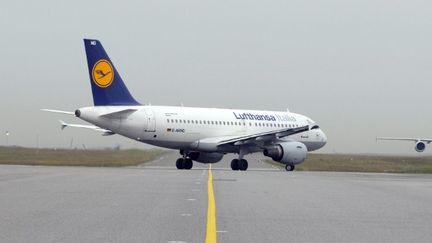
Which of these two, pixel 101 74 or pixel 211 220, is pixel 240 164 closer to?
pixel 101 74

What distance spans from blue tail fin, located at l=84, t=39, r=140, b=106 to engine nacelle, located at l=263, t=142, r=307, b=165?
7867 mm

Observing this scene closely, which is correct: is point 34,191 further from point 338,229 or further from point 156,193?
point 338,229

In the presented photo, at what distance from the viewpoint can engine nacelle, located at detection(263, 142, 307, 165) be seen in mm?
42875

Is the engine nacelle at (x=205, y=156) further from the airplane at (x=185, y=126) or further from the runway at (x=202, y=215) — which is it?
the runway at (x=202, y=215)

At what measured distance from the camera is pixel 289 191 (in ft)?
71.1

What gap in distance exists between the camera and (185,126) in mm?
43312

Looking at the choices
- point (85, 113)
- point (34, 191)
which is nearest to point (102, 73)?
point (85, 113)

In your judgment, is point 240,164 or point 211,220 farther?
point 240,164

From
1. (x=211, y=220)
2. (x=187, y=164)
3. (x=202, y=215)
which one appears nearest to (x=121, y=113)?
(x=187, y=164)

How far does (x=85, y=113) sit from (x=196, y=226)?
96.0ft

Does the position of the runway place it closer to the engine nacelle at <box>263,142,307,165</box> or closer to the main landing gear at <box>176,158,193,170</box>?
the engine nacelle at <box>263,142,307,165</box>

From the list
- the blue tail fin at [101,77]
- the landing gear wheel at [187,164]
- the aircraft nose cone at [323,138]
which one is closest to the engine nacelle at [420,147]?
the aircraft nose cone at [323,138]

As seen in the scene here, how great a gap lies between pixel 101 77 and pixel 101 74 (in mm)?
141

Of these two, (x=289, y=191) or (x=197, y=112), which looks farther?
(x=197, y=112)
